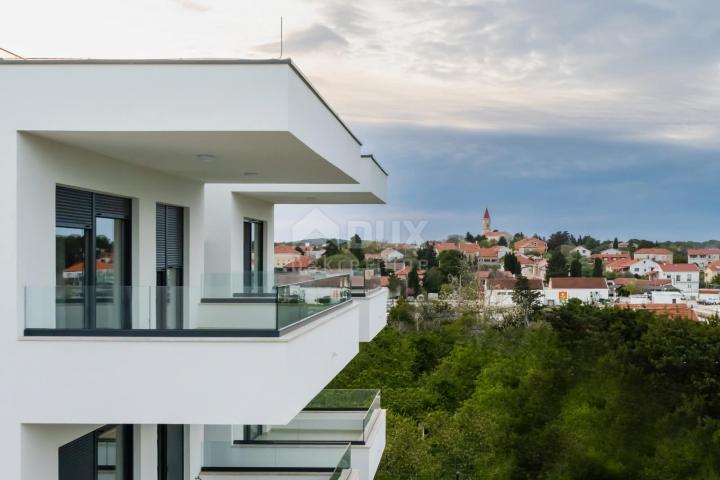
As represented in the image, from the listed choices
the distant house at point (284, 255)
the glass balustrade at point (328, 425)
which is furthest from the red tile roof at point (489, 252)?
the glass balustrade at point (328, 425)

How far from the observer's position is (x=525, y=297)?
61.1 meters

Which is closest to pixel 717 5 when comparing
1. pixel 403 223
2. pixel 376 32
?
pixel 403 223

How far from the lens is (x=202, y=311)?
27.3 feet

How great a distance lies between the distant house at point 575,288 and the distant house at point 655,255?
13795mm

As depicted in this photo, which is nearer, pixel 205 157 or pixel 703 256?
pixel 205 157

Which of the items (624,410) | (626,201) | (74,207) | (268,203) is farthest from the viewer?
(626,201)

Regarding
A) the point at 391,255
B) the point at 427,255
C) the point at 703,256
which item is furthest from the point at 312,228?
the point at 703,256

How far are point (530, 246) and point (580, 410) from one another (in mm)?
57616

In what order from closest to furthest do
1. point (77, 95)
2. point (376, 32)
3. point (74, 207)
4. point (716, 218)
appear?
point (77, 95) < point (74, 207) < point (376, 32) < point (716, 218)

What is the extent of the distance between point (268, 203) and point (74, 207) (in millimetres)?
11111

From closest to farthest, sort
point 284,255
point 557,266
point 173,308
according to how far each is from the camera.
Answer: point 173,308 → point 284,255 → point 557,266

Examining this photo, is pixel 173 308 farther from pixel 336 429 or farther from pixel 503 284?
pixel 503 284

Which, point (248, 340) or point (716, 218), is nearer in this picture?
point (248, 340)

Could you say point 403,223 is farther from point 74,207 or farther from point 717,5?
point 74,207
